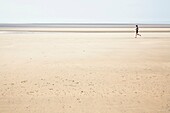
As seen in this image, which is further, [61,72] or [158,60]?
[158,60]

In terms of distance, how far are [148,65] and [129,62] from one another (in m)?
1.29

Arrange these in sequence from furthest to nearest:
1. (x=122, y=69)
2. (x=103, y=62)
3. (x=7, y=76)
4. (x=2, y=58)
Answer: (x=2, y=58) → (x=103, y=62) → (x=122, y=69) → (x=7, y=76)

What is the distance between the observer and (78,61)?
15297 mm

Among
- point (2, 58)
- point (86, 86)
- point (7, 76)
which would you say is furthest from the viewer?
point (2, 58)

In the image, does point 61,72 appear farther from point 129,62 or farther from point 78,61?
point 129,62

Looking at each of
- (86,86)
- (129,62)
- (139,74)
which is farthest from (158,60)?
(86,86)

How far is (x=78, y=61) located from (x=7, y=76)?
4.77m

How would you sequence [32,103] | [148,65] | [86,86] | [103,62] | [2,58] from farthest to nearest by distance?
[2,58], [103,62], [148,65], [86,86], [32,103]

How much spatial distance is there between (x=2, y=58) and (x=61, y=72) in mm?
6024

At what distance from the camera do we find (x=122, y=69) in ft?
42.3

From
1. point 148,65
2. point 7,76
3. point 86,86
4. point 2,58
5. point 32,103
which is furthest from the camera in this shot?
point 2,58

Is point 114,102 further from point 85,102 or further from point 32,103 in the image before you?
point 32,103

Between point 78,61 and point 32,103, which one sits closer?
point 32,103

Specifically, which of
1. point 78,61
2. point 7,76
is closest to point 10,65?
point 7,76
